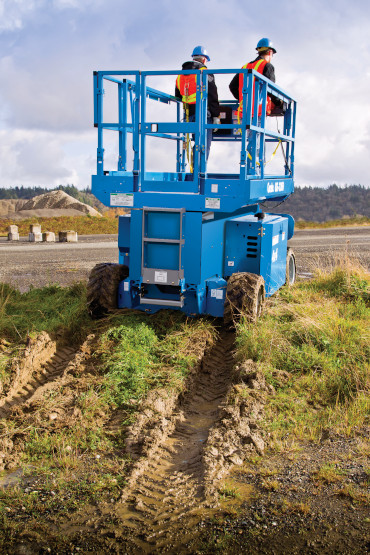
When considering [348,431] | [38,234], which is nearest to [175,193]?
[348,431]

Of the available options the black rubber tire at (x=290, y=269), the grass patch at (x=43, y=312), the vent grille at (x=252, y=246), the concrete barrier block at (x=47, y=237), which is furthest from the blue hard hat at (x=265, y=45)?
the concrete barrier block at (x=47, y=237)

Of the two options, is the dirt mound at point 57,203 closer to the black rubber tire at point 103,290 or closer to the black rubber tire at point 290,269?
the black rubber tire at point 290,269

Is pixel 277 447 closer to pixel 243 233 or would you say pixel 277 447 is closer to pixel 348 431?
pixel 348 431

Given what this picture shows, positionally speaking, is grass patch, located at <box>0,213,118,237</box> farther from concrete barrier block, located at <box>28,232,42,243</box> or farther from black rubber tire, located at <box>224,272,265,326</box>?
black rubber tire, located at <box>224,272,265,326</box>

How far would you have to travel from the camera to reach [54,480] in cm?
466

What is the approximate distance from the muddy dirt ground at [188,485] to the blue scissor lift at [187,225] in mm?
2068

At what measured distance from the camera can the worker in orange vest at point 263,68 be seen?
9.34 meters

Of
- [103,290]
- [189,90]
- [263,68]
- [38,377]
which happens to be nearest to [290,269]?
[263,68]

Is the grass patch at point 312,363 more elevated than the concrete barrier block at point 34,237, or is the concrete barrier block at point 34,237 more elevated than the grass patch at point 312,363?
the concrete barrier block at point 34,237

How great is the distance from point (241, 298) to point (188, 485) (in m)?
3.70

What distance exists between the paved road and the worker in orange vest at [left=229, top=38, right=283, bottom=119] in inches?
124

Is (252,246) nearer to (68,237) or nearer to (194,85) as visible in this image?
(194,85)

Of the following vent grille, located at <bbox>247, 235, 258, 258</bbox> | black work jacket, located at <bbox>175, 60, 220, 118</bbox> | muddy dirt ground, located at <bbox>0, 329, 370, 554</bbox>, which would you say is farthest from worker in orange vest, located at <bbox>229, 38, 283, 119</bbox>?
muddy dirt ground, located at <bbox>0, 329, 370, 554</bbox>

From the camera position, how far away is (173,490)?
14.7ft
